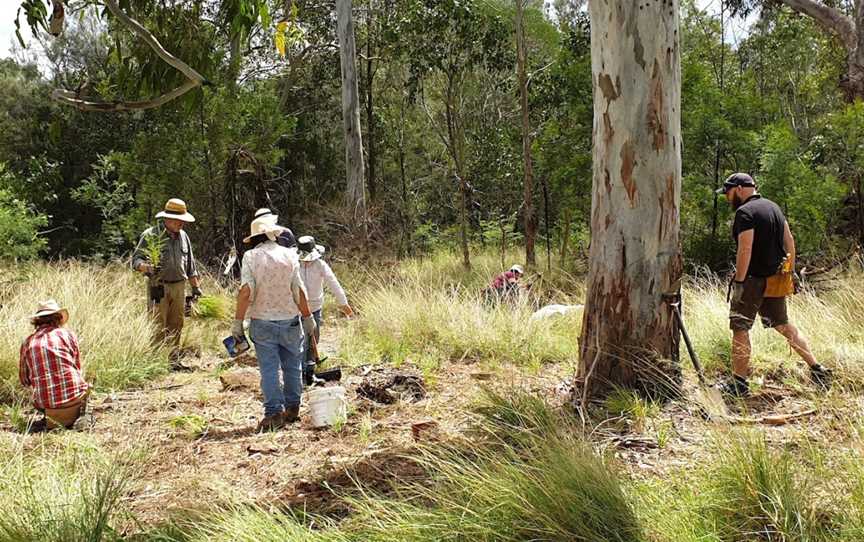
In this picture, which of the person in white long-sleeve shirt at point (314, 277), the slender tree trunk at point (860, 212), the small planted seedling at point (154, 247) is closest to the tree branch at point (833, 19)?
the slender tree trunk at point (860, 212)

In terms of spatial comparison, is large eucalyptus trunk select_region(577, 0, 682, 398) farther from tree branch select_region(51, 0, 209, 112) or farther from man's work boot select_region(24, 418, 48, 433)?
man's work boot select_region(24, 418, 48, 433)

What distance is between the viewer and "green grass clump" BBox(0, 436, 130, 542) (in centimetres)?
347

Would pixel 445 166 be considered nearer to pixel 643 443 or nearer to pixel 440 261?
pixel 440 261

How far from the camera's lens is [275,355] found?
602cm

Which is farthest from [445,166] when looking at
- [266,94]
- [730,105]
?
[730,105]

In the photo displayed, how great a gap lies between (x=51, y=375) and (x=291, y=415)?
1.91 metres

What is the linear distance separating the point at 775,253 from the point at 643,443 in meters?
2.22

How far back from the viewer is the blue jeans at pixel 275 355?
5.95 m

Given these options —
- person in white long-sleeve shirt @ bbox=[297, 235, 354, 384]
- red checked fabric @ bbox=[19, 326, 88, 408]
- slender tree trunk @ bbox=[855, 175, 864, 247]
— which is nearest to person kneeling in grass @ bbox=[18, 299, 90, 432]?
red checked fabric @ bbox=[19, 326, 88, 408]

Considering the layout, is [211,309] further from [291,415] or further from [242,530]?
[242,530]

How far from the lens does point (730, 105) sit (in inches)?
462

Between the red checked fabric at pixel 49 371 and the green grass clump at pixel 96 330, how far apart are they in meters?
1.17

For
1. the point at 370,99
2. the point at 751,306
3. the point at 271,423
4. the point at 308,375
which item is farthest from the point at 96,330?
the point at 370,99

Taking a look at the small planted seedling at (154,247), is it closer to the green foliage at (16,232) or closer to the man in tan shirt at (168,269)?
the man in tan shirt at (168,269)
